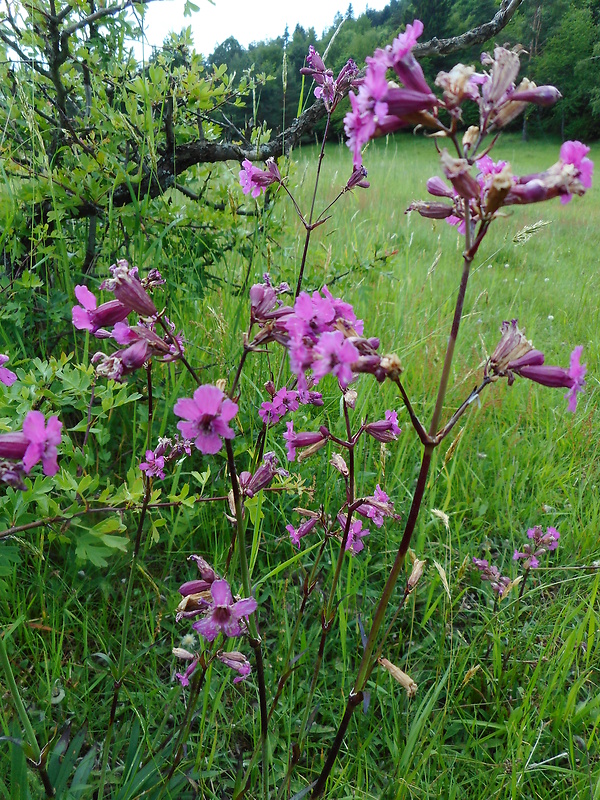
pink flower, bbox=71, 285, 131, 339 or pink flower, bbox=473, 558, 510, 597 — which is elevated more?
pink flower, bbox=71, 285, 131, 339

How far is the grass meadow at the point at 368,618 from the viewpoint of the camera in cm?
125

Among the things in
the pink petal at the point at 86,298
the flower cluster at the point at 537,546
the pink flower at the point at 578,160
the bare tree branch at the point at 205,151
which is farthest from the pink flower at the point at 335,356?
the bare tree branch at the point at 205,151

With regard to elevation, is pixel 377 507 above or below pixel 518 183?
below

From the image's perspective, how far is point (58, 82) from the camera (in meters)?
2.16

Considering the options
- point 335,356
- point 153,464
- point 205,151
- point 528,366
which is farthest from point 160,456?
point 205,151

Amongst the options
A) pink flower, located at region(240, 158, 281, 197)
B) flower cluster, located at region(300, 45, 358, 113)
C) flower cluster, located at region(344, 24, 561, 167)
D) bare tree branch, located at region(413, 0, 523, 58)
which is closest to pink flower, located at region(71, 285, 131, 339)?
flower cluster, located at region(344, 24, 561, 167)

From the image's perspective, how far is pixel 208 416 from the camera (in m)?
0.75

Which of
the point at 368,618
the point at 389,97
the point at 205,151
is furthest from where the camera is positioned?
the point at 205,151

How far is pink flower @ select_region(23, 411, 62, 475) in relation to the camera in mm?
716

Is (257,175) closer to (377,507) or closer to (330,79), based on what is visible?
(330,79)

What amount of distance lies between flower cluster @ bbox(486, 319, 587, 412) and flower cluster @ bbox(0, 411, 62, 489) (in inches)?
26.7

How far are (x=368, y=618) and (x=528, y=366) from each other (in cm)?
111

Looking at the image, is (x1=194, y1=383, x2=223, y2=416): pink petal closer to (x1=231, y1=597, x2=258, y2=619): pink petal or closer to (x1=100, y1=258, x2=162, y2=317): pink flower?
(x1=100, y1=258, x2=162, y2=317): pink flower

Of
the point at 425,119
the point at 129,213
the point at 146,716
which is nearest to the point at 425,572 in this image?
the point at 146,716
